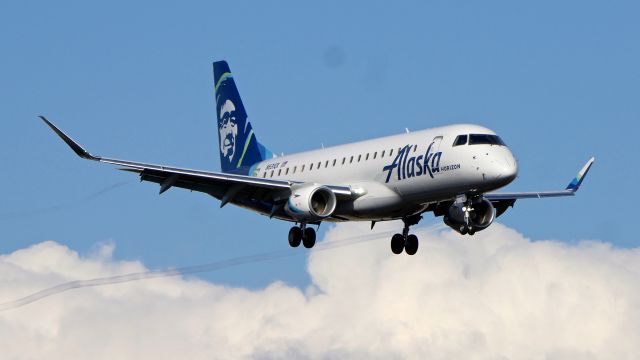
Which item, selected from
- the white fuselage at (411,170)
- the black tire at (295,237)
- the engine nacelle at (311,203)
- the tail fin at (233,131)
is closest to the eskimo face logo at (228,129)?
the tail fin at (233,131)

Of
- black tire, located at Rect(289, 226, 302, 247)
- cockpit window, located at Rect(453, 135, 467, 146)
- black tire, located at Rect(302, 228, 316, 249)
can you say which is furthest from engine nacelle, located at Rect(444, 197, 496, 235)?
black tire, located at Rect(289, 226, 302, 247)

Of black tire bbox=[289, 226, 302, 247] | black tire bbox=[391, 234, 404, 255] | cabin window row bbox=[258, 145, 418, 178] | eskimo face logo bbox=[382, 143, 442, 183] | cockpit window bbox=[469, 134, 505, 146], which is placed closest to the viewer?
cockpit window bbox=[469, 134, 505, 146]

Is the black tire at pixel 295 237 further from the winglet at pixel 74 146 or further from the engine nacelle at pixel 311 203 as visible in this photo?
the winglet at pixel 74 146

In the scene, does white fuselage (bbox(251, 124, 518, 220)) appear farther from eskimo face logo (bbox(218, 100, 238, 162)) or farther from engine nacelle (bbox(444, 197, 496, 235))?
eskimo face logo (bbox(218, 100, 238, 162))

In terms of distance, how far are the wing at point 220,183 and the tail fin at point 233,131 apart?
7.14 m

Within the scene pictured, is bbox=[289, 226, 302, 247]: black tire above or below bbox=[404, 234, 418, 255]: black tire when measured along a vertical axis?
above

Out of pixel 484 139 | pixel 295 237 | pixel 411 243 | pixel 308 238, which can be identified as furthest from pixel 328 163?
pixel 484 139

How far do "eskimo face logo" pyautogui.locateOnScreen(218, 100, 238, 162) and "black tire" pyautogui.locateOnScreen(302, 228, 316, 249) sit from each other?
12462 mm

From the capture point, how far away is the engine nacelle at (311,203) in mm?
70125

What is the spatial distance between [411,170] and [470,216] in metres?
3.21

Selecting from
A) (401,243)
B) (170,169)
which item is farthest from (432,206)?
(170,169)

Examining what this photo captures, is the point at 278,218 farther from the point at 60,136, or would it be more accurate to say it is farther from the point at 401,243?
the point at 60,136

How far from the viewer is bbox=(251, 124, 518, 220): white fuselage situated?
220ft

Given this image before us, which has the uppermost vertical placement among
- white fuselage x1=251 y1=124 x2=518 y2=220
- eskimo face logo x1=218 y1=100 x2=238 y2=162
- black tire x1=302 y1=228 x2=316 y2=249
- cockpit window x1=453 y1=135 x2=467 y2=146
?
cockpit window x1=453 y1=135 x2=467 y2=146
